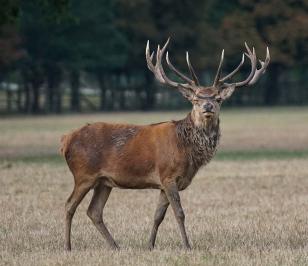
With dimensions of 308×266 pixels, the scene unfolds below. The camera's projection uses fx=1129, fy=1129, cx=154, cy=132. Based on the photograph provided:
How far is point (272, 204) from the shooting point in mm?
17344

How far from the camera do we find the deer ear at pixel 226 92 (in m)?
13.0

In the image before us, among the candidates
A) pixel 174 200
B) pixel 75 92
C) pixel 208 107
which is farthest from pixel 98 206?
pixel 75 92

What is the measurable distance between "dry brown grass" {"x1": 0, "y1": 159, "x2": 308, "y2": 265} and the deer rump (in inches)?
31.8

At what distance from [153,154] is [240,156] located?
14.9 meters

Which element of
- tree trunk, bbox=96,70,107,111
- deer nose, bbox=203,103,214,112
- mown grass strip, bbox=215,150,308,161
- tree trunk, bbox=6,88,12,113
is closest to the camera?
deer nose, bbox=203,103,214,112

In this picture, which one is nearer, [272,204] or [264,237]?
[264,237]

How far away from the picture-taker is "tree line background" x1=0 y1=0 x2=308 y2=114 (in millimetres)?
62781

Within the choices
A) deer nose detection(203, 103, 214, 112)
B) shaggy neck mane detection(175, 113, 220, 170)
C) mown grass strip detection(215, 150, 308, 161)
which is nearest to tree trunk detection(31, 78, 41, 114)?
mown grass strip detection(215, 150, 308, 161)

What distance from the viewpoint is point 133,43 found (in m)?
68.1

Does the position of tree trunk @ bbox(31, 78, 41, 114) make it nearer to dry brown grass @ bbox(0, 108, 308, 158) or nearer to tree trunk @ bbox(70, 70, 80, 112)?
tree trunk @ bbox(70, 70, 80, 112)

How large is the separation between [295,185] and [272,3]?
167ft

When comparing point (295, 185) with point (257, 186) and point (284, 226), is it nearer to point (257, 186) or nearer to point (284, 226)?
point (257, 186)

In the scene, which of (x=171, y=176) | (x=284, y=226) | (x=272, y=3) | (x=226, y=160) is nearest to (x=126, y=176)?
(x=171, y=176)

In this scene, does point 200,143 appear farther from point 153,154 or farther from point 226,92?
point 226,92
